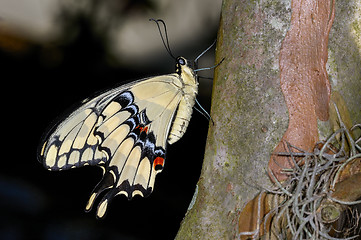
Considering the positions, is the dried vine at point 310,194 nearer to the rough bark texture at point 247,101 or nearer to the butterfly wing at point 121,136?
the rough bark texture at point 247,101

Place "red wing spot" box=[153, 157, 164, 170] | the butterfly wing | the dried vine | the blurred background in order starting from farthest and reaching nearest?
the blurred background < "red wing spot" box=[153, 157, 164, 170] < the butterfly wing < the dried vine

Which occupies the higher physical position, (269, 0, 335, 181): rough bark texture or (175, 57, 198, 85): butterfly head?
(175, 57, 198, 85): butterfly head

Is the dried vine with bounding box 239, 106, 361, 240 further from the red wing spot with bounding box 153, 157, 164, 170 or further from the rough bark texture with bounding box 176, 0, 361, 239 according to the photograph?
the red wing spot with bounding box 153, 157, 164, 170

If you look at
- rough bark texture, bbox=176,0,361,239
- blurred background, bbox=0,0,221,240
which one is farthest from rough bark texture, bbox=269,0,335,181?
blurred background, bbox=0,0,221,240

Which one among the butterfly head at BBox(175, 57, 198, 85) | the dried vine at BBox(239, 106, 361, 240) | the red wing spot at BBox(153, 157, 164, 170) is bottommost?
the dried vine at BBox(239, 106, 361, 240)

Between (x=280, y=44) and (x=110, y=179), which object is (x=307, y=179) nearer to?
(x=280, y=44)

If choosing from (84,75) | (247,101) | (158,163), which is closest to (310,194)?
(247,101)
